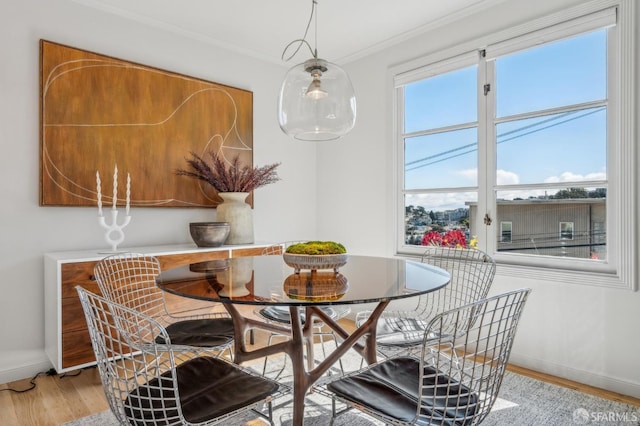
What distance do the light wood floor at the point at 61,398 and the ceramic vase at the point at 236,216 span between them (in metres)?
1.37

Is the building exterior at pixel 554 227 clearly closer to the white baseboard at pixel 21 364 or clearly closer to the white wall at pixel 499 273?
the white wall at pixel 499 273

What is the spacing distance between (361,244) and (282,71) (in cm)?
193

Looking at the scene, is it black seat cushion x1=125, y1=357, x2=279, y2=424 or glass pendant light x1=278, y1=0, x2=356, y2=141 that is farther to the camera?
glass pendant light x1=278, y1=0, x2=356, y2=141

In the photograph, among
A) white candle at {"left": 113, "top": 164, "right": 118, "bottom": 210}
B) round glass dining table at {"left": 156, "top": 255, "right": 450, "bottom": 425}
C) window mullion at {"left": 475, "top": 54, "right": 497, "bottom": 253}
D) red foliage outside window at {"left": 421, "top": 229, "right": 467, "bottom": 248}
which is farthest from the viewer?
red foliage outside window at {"left": 421, "top": 229, "right": 467, "bottom": 248}

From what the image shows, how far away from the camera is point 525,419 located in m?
2.06

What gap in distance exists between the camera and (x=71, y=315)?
7.97 feet

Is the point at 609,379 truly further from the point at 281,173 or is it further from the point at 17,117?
the point at 17,117

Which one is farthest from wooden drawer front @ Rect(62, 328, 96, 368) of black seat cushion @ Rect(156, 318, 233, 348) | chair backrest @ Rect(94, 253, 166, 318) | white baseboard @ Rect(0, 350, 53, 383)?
black seat cushion @ Rect(156, 318, 233, 348)

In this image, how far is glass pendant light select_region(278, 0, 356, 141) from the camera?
2021 millimetres

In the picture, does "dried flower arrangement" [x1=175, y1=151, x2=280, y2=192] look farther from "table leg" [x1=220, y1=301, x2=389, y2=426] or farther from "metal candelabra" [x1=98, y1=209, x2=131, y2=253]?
"table leg" [x1=220, y1=301, x2=389, y2=426]

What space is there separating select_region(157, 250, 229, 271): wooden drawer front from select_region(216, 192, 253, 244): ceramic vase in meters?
0.26

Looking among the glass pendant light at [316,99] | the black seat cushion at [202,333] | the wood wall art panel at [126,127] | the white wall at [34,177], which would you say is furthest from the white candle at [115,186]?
the glass pendant light at [316,99]

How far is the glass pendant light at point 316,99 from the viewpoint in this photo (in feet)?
6.63

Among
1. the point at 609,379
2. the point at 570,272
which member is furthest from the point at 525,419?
the point at 570,272
